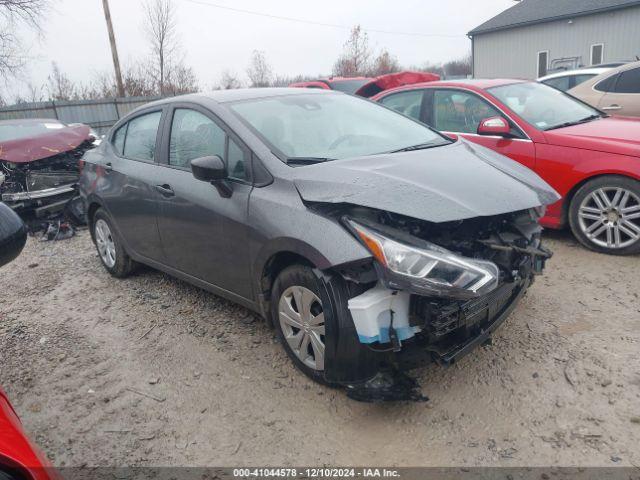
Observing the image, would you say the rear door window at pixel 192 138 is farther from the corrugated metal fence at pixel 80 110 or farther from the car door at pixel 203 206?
the corrugated metal fence at pixel 80 110

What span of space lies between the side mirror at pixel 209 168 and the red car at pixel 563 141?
9.51ft

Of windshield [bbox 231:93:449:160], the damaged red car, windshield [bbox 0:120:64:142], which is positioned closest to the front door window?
windshield [bbox 231:93:449:160]

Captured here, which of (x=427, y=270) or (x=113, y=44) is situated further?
(x=113, y=44)

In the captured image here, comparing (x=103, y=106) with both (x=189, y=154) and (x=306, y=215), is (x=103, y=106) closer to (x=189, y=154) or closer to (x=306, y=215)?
(x=189, y=154)

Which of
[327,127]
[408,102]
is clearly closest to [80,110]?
[408,102]

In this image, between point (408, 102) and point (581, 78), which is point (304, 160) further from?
point (581, 78)

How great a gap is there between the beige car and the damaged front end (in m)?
5.05

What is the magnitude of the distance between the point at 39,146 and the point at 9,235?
6.68 metres

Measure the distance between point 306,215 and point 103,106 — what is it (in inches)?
716

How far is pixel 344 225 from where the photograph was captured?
2682mm

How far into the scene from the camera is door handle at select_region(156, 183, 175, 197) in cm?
379

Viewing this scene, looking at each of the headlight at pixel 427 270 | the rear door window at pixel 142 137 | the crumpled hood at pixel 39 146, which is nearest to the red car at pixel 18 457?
the headlight at pixel 427 270

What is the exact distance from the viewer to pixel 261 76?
3259 centimetres

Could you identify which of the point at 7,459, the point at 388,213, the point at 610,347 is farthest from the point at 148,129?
the point at 610,347
